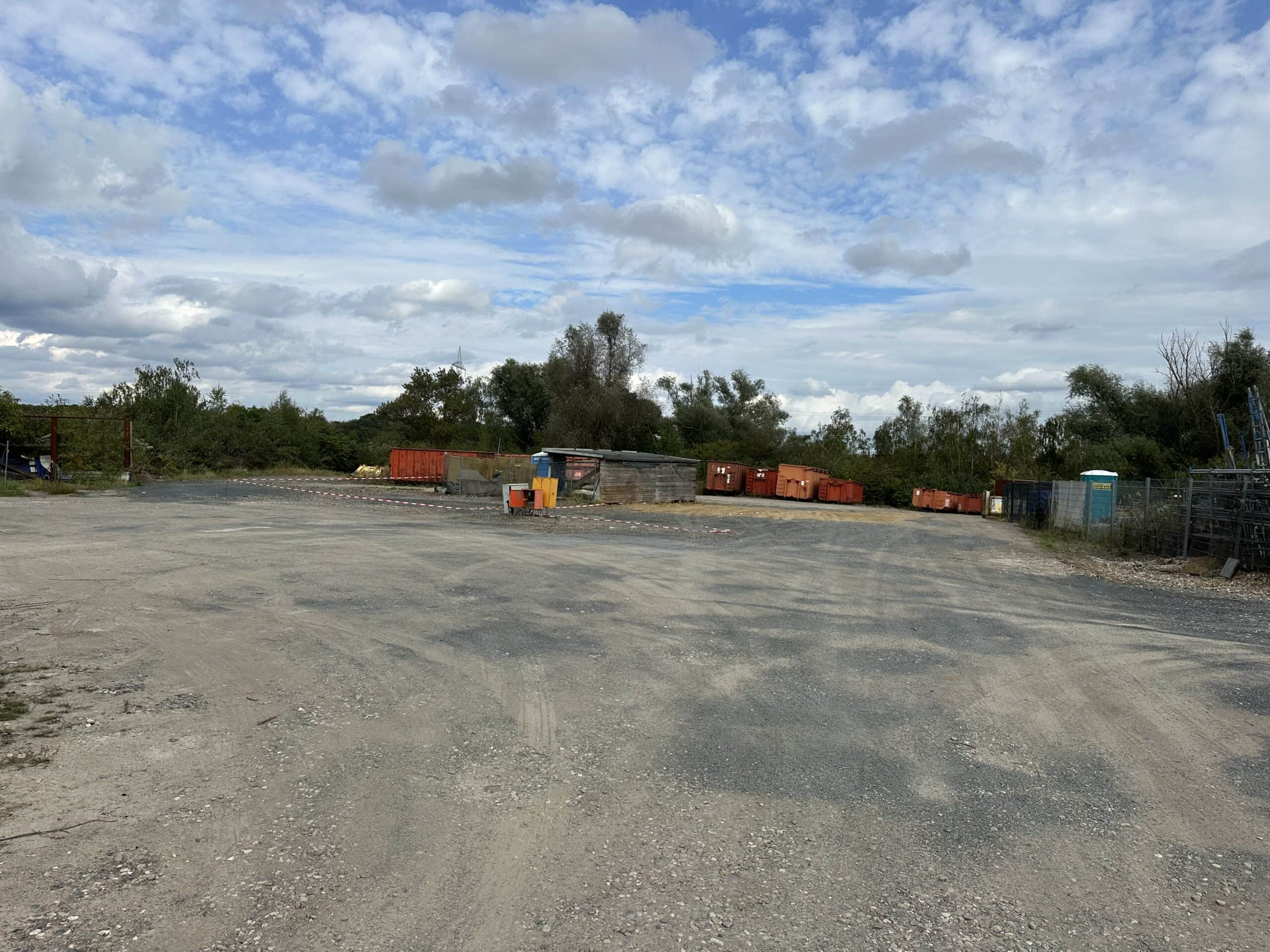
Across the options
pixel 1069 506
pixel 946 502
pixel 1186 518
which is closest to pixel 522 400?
pixel 946 502

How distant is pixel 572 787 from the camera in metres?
4.98

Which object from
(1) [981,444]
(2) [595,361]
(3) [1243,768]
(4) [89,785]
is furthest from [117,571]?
(1) [981,444]

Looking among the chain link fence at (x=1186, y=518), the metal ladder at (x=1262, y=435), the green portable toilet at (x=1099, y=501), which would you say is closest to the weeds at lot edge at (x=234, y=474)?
the green portable toilet at (x=1099, y=501)

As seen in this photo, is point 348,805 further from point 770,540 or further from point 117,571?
point 770,540

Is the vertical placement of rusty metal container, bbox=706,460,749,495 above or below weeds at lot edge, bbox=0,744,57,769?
above

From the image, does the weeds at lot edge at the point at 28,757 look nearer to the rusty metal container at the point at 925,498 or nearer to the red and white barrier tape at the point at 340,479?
the red and white barrier tape at the point at 340,479

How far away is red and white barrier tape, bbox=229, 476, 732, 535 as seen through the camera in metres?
25.4

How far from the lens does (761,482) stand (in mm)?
57281

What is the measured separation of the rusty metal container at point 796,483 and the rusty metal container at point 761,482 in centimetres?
224

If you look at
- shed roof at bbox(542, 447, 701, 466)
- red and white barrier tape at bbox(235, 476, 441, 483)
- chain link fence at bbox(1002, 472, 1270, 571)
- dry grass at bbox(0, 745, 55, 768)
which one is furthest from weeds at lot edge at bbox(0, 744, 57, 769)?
red and white barrier tape at bbox(235, 476, 441, 483)

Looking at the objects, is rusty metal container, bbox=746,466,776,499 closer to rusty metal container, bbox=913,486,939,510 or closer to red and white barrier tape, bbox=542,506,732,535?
rusty metal container, bbox=913,486,939,510

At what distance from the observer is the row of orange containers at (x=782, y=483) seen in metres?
54.0

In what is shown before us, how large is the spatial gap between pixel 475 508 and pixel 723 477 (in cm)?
2922

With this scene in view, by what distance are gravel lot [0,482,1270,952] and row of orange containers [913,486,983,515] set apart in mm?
45877
